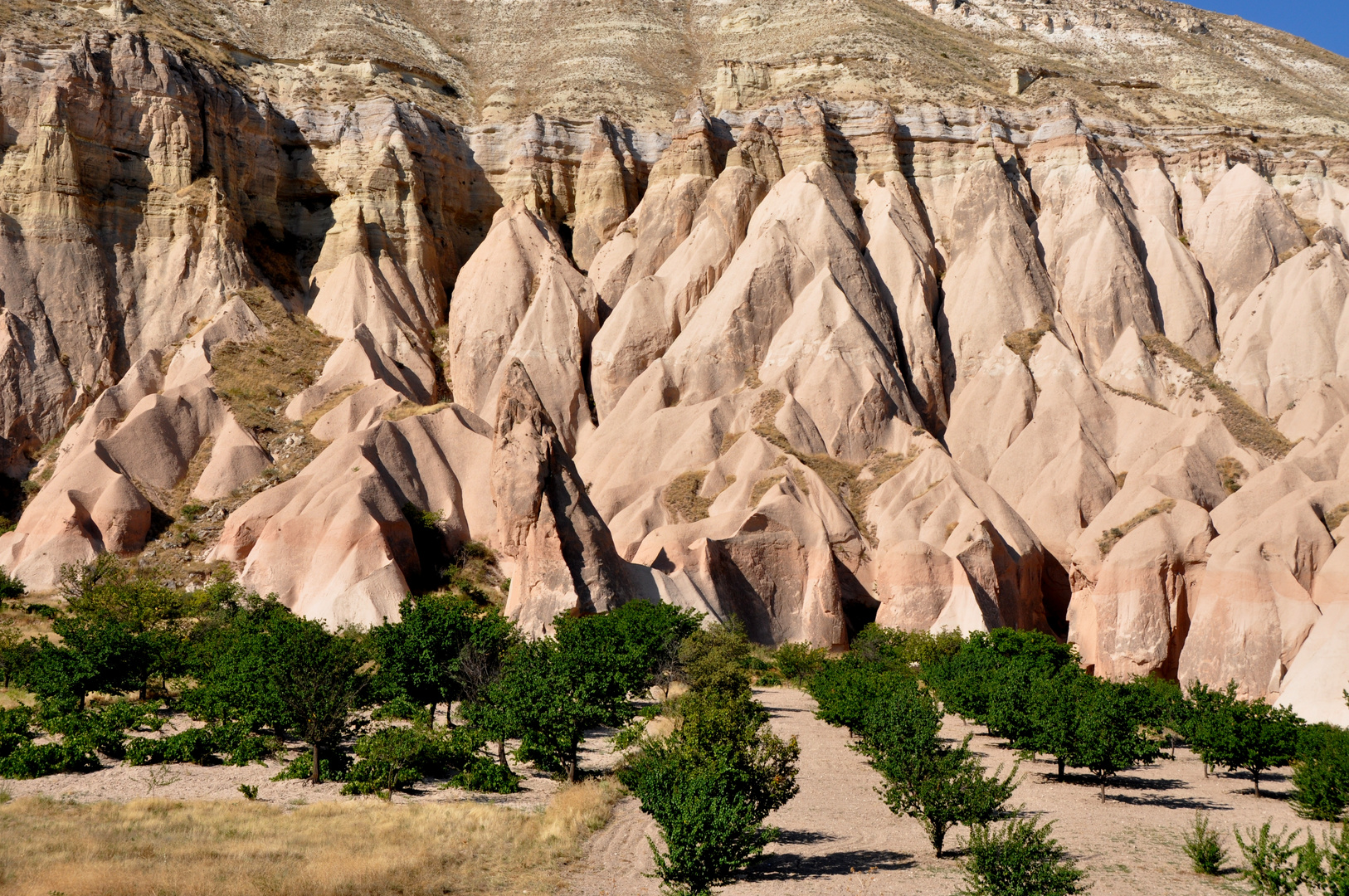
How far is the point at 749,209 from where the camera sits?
219ft

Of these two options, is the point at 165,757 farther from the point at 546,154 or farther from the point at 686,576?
the point at 546,154

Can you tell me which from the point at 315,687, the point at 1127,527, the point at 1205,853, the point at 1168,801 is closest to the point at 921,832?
the point at 1205,853

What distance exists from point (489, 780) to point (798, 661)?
61.8ft

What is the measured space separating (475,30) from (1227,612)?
238 ft

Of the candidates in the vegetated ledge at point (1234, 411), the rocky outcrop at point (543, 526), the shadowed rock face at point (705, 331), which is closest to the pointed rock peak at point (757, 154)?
the shadowed rock face at point (705, 331)

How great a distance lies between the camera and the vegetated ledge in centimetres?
5306

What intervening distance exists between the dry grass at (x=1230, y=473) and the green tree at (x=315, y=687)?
122 ft

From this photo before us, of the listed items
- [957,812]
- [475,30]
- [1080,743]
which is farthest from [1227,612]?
[475,30]

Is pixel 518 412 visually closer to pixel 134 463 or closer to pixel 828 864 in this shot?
pixel 134 463

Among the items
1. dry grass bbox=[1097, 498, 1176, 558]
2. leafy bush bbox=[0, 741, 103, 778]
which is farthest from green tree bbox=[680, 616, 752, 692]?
dry grass bbox=[1097, 498, 1176, 558]

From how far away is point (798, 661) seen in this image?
41375 mm

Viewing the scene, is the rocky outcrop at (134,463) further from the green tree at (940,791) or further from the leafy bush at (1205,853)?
the leafy bush at (1205,853)

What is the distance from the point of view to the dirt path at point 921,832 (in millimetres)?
18609

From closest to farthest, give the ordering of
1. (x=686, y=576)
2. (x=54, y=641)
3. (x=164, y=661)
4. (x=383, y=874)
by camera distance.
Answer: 1. (x=383, y=874)
2. (x=164, y=661)
3. (x=54, y=641)
4. (x=686, y=576)
